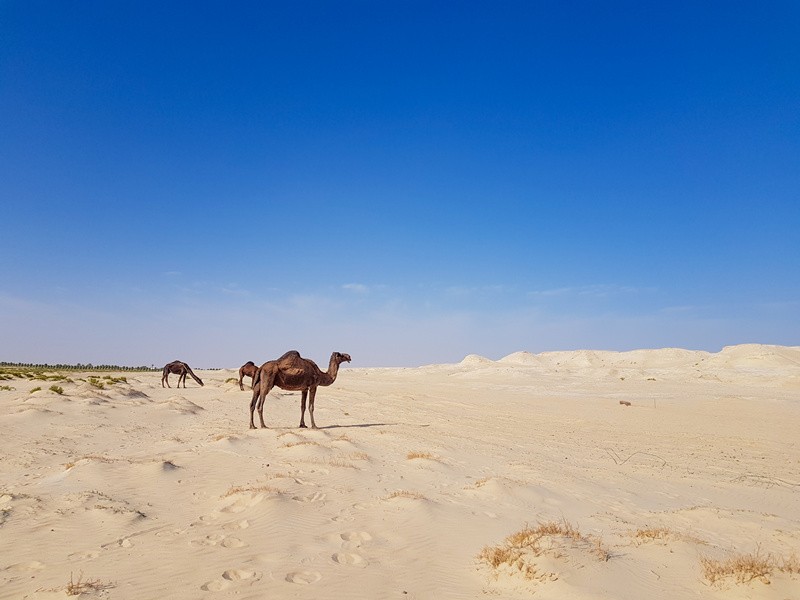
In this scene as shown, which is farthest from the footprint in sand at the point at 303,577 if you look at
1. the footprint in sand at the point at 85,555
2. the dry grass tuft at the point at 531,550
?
the footprint in sand at the point at 85,555

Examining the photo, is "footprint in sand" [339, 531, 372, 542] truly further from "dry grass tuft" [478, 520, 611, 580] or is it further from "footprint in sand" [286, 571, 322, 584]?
"dry grass tuft" [478, 520, 611, 580]

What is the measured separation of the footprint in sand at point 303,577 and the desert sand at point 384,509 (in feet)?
0.10

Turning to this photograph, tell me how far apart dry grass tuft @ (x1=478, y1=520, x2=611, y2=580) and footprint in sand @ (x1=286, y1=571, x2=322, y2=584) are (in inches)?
87.9

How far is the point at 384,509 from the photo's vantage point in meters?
8.43

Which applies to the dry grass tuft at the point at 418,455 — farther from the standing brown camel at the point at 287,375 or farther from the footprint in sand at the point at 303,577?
the footprint in sand at the point at 303,577

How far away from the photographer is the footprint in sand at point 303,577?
18.1ft

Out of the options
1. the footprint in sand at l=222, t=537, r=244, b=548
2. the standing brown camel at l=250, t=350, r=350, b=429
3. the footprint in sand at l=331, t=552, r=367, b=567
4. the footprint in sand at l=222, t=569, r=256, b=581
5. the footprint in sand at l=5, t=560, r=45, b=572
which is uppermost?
the standing brown camel at l=250, t=350, r=350, b=429

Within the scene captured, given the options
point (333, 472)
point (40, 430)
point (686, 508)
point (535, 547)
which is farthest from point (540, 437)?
point (40, 430)

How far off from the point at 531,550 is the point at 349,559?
241cm

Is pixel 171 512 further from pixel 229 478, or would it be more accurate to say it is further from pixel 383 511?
pixel 383 511

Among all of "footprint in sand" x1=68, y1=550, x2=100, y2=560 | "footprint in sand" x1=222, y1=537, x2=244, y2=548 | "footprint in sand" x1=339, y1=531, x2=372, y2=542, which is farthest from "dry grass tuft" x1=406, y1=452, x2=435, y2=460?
"footprint in sand" x1=68, y1=550, x2=100, y2=560

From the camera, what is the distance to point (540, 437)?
19688mm

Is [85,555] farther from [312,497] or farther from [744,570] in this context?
[744,570]

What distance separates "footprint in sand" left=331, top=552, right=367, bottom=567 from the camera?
6.11 meters
